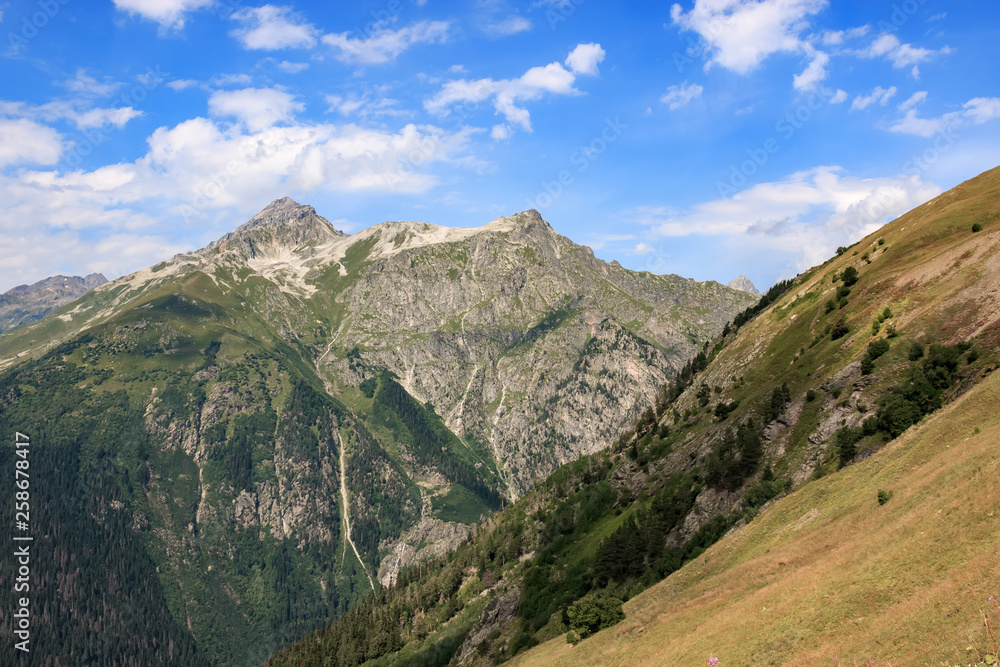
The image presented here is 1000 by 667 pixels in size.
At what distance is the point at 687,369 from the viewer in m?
190

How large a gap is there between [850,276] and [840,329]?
74.3 ft

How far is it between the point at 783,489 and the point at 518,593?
81.7 m

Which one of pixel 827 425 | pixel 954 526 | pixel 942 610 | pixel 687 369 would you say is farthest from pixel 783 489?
pixel 687 369

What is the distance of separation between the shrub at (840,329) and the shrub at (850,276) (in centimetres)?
1440

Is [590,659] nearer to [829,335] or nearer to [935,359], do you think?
[935,359]

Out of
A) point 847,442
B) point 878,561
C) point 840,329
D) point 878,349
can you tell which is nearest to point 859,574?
point 878,561

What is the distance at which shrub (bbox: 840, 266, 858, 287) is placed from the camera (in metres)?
112

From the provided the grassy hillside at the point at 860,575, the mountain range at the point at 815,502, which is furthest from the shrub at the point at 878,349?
the grassy hillside at the point at 860,575

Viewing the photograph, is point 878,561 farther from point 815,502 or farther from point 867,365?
point 867,365

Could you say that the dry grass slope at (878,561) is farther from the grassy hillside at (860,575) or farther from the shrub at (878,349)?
the shrub at (878,349)

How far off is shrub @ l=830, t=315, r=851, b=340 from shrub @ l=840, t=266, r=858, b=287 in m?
14.4

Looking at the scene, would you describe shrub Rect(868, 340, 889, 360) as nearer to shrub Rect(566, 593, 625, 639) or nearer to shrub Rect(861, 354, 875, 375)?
shrub Rect(861, 354, 875, 375)

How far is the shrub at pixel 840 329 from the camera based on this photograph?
96812 millimetres

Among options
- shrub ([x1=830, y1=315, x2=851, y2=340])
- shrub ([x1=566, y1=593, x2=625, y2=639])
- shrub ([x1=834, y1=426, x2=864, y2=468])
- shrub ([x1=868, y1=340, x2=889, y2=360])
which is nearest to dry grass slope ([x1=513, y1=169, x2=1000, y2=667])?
shrub ([x1=566, y1=593, x2=625, y2=639])
